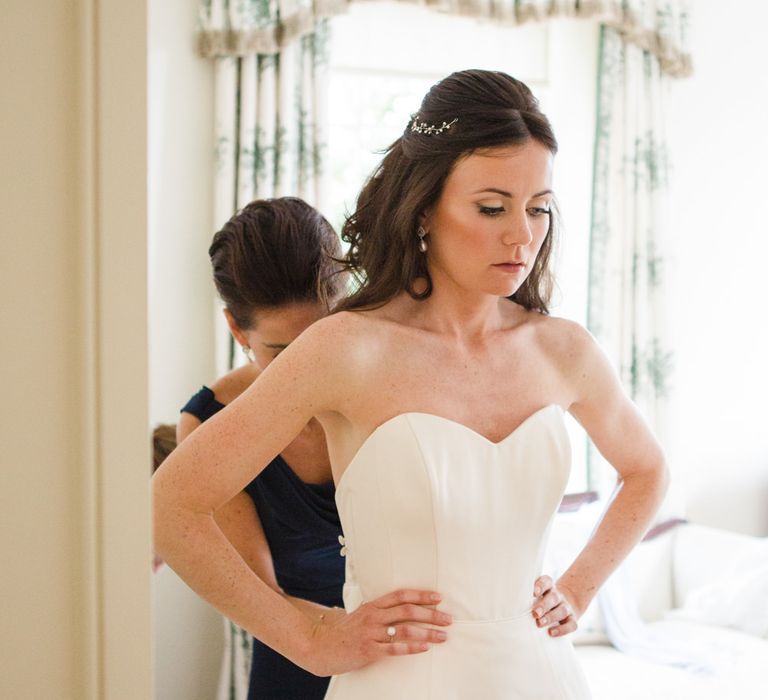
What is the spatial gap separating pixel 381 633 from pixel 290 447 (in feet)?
1.29

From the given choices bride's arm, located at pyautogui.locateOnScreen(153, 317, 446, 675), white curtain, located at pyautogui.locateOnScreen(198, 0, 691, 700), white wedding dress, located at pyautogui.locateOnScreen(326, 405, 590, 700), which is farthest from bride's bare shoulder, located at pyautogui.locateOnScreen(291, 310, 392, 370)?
white curtain, located at pyautogui.locateOnScreen(198, 0, 691, 700)

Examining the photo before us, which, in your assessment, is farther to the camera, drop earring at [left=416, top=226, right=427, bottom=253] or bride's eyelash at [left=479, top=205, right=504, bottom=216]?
drop earring at [left=416, top=226, right=427, bottom=253]

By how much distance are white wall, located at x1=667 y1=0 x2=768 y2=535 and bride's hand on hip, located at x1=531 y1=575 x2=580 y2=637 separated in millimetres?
2644

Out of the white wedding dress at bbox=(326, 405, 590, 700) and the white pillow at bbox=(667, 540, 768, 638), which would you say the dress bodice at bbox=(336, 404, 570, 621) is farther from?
the white pillow at bbox=(667, 540, 768, 638)

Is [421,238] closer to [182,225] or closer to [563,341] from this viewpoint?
[563,341]

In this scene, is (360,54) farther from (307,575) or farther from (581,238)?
(307,575)

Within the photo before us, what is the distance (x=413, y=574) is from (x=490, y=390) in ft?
0.99

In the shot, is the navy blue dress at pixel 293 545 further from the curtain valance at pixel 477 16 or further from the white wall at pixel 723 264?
the white wall at pixel 723 264

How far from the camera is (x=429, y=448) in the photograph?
1267mm

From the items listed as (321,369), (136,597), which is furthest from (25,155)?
(321,369)

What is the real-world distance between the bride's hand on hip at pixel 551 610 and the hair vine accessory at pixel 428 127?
0.72m

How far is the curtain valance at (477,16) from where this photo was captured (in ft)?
10.1

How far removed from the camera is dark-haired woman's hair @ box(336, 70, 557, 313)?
1.30 metres

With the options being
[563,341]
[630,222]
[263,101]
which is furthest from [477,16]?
[563,341]
